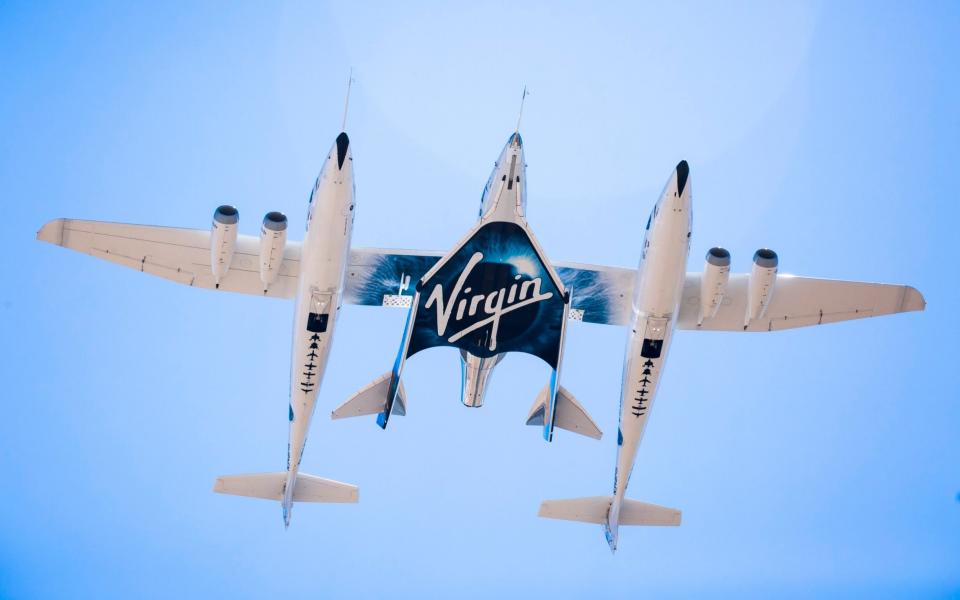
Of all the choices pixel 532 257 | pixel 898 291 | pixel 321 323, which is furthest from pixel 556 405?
pixel 898 291

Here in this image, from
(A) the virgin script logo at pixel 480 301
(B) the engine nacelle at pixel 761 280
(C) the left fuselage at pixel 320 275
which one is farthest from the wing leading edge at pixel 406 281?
(C) the left fuselage at pixel 320 275

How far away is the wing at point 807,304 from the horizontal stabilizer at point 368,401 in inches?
304

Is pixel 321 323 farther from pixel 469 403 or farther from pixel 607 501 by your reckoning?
pixel 607 501

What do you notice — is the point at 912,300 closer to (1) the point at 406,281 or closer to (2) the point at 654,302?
(2) the point at 654,302

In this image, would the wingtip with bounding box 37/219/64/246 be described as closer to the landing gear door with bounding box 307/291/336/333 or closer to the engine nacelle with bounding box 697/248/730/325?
the landing gear door with bounding box 307/291/336/333

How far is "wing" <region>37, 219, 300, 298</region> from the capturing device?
97.7 ft

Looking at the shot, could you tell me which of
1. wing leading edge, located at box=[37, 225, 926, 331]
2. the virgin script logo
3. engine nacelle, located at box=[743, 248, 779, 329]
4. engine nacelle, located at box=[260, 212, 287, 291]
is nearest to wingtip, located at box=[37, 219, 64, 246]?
wing leading edge, located at box=[37, 225, 926, 331]

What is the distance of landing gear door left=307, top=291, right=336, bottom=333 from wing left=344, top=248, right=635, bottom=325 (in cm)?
253

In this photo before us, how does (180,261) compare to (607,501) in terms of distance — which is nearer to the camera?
(180,261)

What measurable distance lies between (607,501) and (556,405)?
12.2 ft

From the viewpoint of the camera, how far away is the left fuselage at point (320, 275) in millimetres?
27031

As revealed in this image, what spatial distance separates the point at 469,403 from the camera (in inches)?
1264

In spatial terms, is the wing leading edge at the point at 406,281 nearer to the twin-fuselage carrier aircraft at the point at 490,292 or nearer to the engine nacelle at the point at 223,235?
the twin-fuselage carrier aircraft at the point at 490,292

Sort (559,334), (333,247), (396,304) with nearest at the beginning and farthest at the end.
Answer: (333,247), (559,334), (396,304)
